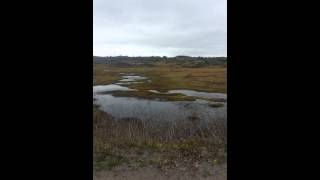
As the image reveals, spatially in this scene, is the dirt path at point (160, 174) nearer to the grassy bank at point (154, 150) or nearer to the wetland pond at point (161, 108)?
the grassy bank at point (154, 150)

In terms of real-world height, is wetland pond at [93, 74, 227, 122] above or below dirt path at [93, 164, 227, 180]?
above

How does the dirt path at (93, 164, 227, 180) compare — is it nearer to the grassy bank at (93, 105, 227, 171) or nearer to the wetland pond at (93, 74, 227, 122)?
the grassy bank at (93, 105, 227, 171)

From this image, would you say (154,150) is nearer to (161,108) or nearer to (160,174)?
(160,174)

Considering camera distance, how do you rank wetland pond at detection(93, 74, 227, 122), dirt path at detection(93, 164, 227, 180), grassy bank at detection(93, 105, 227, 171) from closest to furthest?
dirt path at detection(93, 164, 227, 180) → grassy bank at detection(93, 105, 227, 171) → wetland pond at detection(93, 74, 227, 122)

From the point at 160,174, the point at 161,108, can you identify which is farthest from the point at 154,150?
the point at 161,108

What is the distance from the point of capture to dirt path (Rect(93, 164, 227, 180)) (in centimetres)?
487

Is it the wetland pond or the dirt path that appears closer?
the dirt path

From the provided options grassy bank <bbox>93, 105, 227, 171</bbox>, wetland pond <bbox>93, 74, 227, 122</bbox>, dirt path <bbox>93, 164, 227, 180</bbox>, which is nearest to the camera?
dirt path <bbox>93, 164, 227, 180</bbox>

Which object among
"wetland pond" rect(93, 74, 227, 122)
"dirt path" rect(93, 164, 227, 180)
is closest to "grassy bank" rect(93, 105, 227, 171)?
"dirt path" rect(93, 164, 227, 180)
